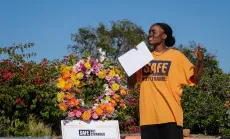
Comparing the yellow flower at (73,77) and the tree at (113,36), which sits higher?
the tree at (113,36)

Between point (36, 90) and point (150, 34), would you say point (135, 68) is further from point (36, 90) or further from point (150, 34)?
point (36, 90)

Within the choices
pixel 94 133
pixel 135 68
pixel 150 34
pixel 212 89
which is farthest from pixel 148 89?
pixel 212 89

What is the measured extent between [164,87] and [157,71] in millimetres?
165

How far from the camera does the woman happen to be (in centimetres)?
400

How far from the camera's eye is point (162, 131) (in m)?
4.04

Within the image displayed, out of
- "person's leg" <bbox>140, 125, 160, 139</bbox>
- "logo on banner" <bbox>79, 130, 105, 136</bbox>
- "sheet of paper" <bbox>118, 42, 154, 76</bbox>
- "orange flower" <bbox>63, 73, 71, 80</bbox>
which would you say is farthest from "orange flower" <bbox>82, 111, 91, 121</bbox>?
"person's leg" <bbox>140, 125, 160, 139</bbox>

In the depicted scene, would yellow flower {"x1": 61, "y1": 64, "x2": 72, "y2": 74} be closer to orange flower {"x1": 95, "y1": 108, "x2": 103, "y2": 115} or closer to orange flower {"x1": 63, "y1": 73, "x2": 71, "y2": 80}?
orange flower {"x1": 63, "y1": 73, "x2": 71, "y2": 80}

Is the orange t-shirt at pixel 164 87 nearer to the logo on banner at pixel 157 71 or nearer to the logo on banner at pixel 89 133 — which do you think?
the logo on banner at pixel 157 71

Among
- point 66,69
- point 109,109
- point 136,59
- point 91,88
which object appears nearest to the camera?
point 136,59

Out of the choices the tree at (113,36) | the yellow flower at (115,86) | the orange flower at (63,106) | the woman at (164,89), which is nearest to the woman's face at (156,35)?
the woman at (164,89)

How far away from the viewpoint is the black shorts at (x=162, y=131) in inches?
156

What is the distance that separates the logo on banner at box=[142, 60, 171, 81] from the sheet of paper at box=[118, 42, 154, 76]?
0.07m

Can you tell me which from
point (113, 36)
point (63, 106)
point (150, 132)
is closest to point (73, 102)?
point (63, 106)

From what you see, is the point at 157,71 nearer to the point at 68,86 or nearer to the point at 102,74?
the point at 102,74
